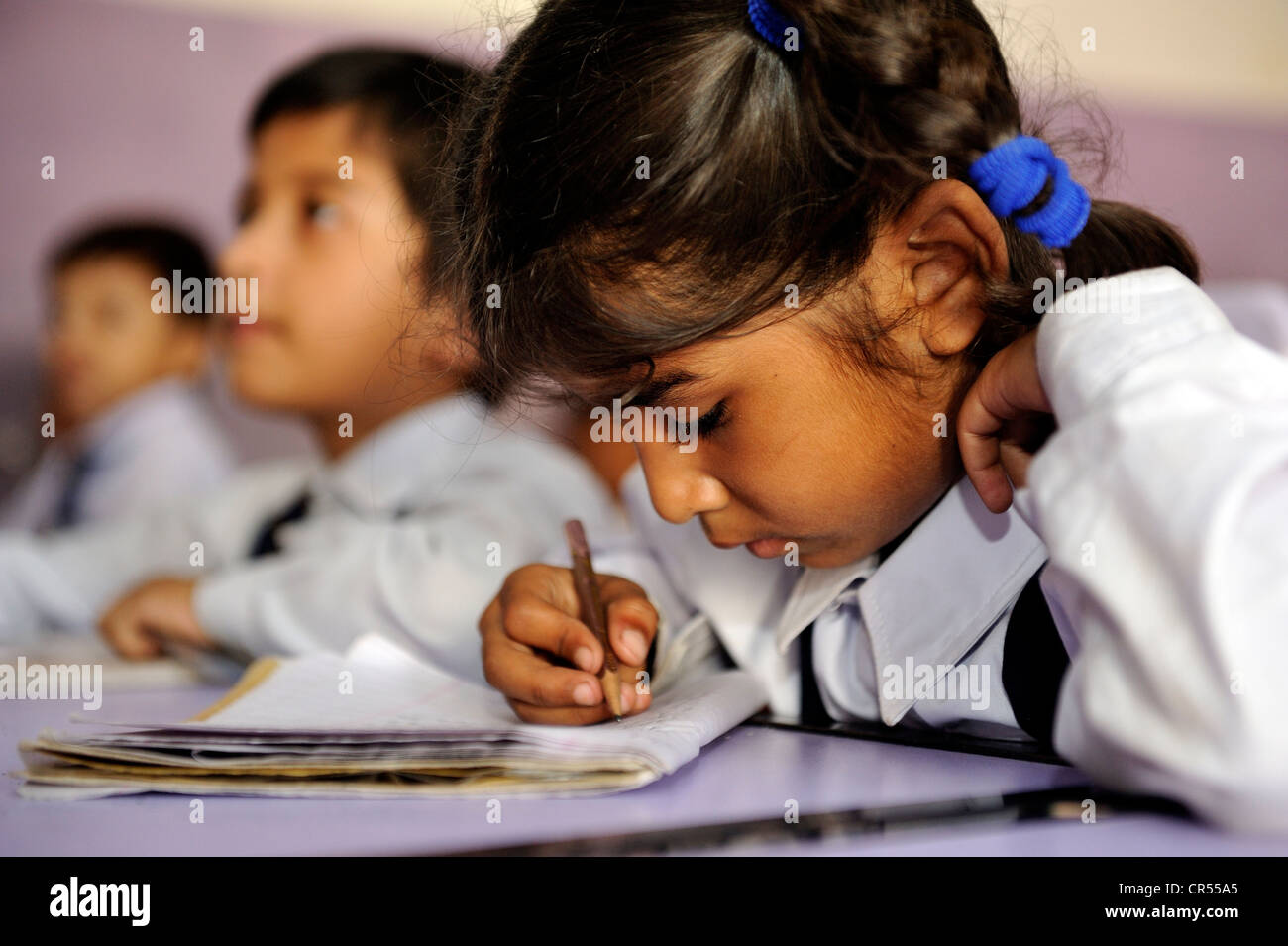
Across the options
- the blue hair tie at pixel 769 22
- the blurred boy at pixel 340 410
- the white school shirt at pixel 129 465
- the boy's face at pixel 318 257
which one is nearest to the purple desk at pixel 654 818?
the blue hair tie at pixel 769 22

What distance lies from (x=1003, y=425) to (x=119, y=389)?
2.13 metres

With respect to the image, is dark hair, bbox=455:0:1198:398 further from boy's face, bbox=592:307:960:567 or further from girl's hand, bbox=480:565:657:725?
girl's hand, bbox=480:565:657:725

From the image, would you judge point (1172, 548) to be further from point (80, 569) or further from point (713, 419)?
point (80, 569)

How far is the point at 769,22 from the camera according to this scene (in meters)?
0.58

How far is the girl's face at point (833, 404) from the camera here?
24.0 inches

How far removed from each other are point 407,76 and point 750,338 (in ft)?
3.16

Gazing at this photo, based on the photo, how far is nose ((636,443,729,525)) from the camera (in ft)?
2.12

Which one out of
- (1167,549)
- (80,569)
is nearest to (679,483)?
(1167,549)

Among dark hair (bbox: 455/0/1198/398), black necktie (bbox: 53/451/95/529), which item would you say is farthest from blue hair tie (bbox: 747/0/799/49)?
black necktie (bbox: 53/451/95/529)

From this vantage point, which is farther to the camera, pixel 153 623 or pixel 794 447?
pixel 153 623

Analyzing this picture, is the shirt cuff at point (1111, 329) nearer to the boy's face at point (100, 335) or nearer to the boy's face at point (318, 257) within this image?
the boy's face at point (318, 257)

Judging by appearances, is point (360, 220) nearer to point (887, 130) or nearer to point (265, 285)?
point (265, 285)

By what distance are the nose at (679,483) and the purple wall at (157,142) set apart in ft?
6.15

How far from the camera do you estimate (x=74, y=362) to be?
2.28 m
